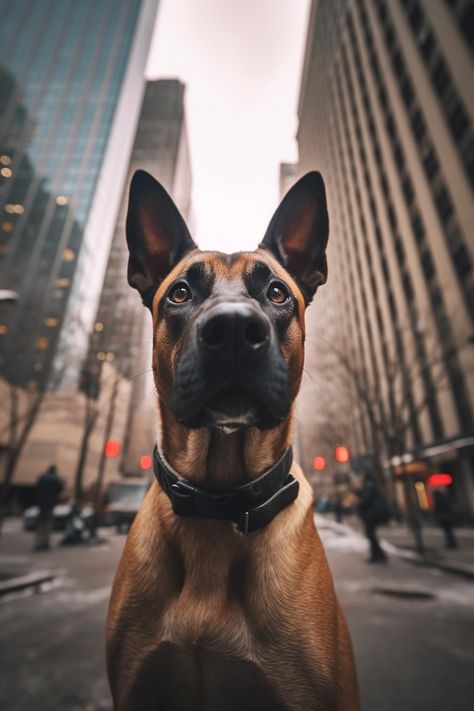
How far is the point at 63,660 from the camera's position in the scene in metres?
4.10

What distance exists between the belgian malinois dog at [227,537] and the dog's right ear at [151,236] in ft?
1.19

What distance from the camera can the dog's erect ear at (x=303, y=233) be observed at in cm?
220

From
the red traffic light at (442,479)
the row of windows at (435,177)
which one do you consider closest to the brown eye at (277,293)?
the row of windows at (435,177)

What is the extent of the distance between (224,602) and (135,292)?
Answer: 5402 millimetres

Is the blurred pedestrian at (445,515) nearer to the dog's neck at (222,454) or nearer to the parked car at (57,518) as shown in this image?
the dog's neck at (222,454)

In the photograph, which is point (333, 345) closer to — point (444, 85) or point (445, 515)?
point (445, 515)

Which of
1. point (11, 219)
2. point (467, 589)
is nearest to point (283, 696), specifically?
point (467, 589)

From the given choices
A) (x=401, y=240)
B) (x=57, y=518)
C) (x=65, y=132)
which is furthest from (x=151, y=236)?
(x=65, y=132)

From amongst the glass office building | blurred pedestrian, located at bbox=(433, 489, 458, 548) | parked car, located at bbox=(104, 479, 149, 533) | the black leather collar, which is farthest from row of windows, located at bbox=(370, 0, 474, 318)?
the glass office building

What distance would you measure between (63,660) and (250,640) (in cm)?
406

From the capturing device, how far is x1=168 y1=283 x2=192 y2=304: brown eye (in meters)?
1.86

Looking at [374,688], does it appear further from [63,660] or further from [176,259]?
[176,259]

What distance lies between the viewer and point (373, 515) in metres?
10.3

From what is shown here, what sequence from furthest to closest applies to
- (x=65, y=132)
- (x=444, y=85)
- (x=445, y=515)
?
(x=65, y=132), (x=444, y=85), (x=445, y=515)
